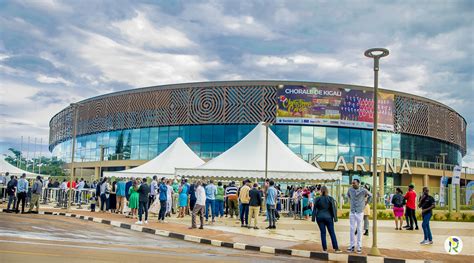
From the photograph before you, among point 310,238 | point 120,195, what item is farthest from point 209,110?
point 310,238

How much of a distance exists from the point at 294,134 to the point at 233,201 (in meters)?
32.8

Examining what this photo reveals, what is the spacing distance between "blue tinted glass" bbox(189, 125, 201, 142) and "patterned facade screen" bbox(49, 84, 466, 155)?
30.1 inches

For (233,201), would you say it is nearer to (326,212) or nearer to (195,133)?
(326,212)

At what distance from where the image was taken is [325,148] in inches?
2196

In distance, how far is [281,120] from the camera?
54.1 meters

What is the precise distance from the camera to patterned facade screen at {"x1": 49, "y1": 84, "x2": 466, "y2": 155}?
2170 inches

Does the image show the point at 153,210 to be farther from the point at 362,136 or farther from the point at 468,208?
the point at 362,136

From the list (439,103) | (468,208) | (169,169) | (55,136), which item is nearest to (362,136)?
(439,103)

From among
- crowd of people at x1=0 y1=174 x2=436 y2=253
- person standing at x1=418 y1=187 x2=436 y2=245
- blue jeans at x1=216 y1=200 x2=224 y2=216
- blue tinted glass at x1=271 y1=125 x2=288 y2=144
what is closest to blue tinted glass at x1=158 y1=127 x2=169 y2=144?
blue tinted glass at x1=271 y1=125 x2=288 y2=144

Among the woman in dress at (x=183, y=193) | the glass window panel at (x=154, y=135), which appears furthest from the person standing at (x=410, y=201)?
the glass window panel at (x=154, y=135)

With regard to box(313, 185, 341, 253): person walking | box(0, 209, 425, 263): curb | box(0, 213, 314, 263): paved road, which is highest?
box(313, 185, 341, 253): person walking

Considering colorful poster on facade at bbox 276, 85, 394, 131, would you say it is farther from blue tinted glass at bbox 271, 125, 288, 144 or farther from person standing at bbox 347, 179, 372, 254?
person standing at bbox 347, 179, 372, 254

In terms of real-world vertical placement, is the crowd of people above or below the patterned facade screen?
below

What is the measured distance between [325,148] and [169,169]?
30.4 meters
